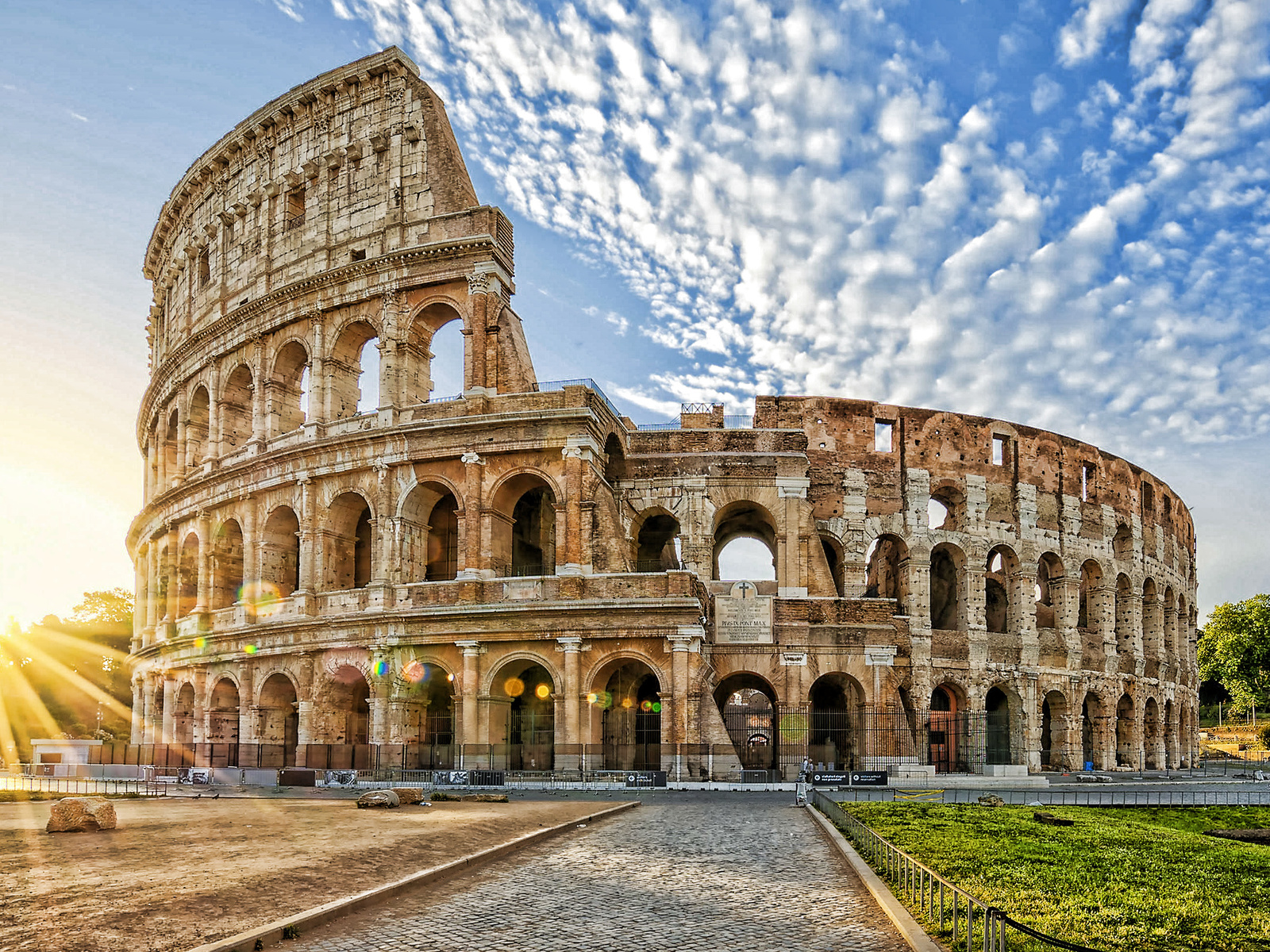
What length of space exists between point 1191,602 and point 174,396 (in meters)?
46.9

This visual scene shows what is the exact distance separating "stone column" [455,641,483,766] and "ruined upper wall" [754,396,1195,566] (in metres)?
13.1

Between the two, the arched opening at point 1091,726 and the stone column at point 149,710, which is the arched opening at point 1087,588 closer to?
the arched opening at point 1091,726

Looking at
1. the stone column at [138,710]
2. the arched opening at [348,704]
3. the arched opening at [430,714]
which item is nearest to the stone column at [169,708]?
the stone column at [138,710]

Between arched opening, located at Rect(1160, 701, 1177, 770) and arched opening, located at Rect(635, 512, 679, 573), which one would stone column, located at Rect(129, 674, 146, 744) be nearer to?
arched opening, located at Rect(635, 512, 679, 573)

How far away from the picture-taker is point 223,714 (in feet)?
108

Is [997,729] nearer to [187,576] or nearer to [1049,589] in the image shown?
[1049,589]

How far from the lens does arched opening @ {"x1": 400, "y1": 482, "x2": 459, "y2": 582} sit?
2966 cm

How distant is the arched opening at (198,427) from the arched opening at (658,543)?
1599cm

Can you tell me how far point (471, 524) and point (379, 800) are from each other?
37.5ft

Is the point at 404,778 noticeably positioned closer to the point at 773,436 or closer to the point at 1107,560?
the point at 773,436

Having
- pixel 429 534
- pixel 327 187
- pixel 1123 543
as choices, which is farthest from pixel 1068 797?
pixel 327 187

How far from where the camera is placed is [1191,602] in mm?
50344

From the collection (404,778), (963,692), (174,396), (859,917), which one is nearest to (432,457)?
(404,778)

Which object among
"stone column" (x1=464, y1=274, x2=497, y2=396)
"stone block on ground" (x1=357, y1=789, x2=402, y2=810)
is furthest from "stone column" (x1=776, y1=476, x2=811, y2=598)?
"stone block on ground" (x1=357, y1=789, x2=402, y2=810)
